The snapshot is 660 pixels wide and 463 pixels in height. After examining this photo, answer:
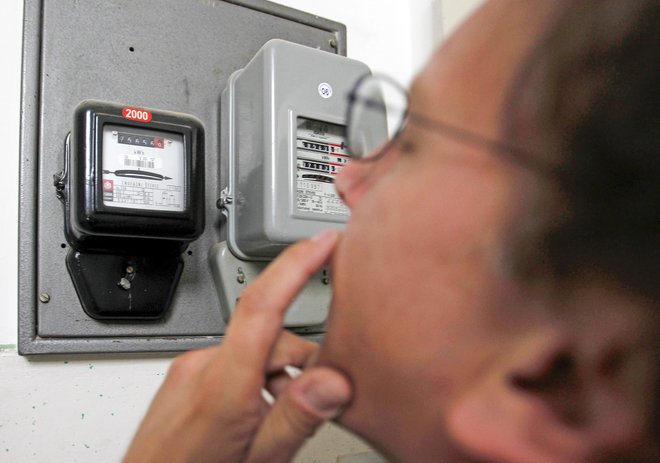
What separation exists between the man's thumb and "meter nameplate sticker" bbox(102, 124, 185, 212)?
0.38m

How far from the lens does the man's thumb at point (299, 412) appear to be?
37 cm

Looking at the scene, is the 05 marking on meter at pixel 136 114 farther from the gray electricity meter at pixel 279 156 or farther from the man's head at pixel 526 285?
the man's head at pixel 526 285

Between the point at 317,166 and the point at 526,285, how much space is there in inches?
20.1

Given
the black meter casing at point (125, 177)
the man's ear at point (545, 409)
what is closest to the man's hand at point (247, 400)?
the man's ear at point (545, 409)

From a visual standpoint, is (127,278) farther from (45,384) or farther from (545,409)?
(545,409)

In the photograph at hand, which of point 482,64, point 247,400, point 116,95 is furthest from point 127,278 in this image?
point 482,64

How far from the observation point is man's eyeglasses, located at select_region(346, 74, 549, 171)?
0.35m

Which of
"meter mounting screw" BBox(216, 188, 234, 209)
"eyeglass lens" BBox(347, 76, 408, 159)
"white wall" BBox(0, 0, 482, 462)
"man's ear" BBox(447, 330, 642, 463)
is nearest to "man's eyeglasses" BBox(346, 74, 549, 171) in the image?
"eyeglass lens" BBox(347, 76, 408, 159)

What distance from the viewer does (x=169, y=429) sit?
1.49ft

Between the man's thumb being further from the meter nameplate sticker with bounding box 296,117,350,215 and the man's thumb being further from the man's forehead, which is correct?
the meter nameplate sticker with bounding box 296,117,350,215

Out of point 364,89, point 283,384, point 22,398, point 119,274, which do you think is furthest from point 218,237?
point 364,89

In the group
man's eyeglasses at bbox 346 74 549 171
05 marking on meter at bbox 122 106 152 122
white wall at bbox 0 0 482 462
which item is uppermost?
05 marking on meter at bbox 122 106 152 122

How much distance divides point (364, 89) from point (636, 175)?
0.15 meters

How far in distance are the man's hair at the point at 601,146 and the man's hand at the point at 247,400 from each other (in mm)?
152
